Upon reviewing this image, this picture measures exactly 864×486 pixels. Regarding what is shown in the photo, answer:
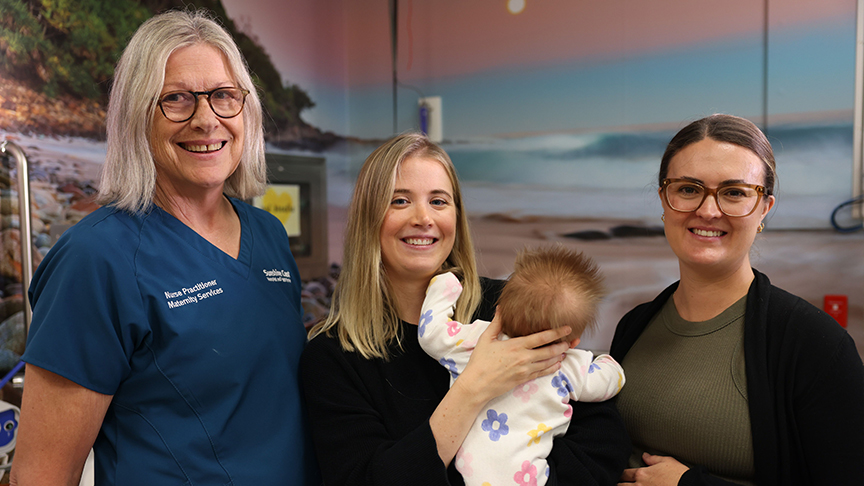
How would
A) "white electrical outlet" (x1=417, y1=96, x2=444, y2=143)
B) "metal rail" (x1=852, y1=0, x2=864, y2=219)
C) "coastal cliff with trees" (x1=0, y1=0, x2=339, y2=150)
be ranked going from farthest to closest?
"white electrical outlet" (x1=417, y1=96, x2=444, y2=143), "metal rail" (x1=852, y1=0, x2=864, y2=219), "coastal cliff with trees" (x1=0, y1=0, x2=339, y2=150)

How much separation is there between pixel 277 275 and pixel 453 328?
515 millimetres

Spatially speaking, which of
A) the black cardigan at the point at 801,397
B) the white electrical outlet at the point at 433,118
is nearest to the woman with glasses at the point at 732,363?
the black cardigan at the point at 801,397

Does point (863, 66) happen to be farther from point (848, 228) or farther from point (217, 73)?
point (217, 73)

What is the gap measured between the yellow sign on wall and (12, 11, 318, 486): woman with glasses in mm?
1898

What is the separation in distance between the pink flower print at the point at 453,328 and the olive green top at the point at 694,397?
1.54 ft

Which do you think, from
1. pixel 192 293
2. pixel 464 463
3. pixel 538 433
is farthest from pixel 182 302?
pixel 538 433

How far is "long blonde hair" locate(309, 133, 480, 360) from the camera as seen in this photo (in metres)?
1.35

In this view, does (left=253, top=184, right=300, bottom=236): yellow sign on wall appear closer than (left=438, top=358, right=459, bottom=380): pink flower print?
No

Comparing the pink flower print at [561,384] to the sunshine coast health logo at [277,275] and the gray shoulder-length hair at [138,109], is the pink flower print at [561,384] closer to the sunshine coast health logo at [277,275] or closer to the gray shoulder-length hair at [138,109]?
the sunshine coast health logo at [277,275]

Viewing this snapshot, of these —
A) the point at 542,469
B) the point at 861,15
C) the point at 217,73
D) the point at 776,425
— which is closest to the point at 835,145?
the point at 861,15

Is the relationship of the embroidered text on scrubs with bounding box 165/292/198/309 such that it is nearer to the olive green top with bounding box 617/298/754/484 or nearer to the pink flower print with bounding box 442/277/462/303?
the pink flower print with bounding box 442/277/462/303

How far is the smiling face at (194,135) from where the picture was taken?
124 cm

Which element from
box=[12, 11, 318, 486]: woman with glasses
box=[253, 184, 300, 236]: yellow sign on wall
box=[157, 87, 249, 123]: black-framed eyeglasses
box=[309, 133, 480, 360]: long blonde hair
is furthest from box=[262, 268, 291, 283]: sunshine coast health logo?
box=[253, 184, 300, 236]: yellow sign on wall

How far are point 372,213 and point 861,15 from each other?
245cm
